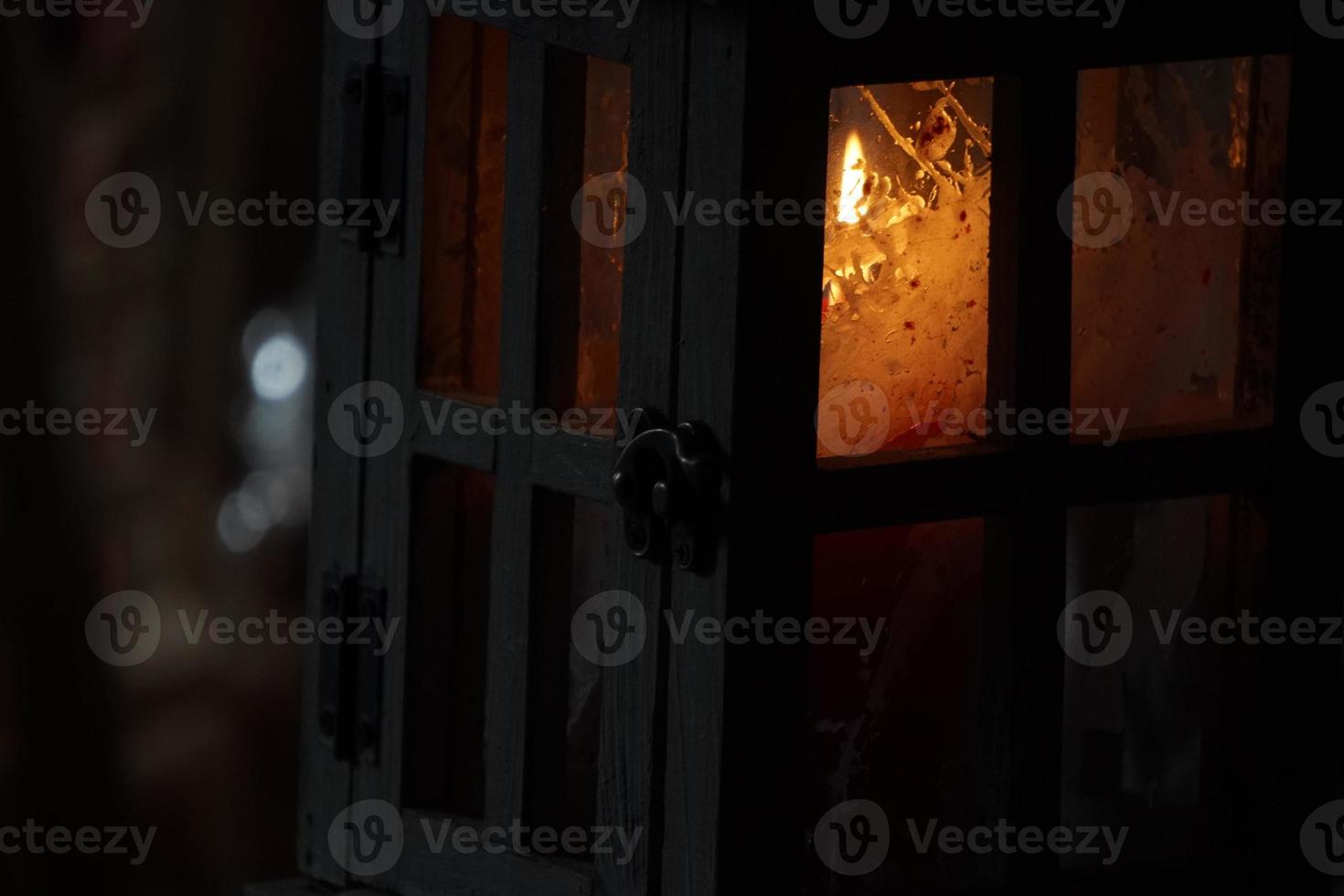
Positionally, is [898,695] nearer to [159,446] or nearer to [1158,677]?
[1158,677]

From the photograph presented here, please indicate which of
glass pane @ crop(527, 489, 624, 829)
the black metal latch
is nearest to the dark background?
glass pane @ crop(527, 489, 624, 829)

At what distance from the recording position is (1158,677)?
1.25m

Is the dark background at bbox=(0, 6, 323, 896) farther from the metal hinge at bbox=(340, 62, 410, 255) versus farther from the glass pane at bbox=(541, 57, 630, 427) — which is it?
the glass pane at bbox=(541, 57, 630, 427)

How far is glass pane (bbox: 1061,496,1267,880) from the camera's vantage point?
A: 4.02 feet

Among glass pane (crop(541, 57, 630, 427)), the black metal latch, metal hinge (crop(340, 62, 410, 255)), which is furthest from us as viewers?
metal hinge (crop(340, 62, 410, 255))

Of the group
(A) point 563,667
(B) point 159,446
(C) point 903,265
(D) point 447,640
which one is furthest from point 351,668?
(B) point 159,446

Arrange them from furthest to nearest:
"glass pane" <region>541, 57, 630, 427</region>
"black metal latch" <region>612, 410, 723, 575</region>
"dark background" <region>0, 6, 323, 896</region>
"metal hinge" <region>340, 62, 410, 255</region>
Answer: "dark background" <region>0, 6, 323, 896</region> < "metal hinge" <region>340, 62, 410, 255</region> < "glass pane" <region>541, 57, 630, 427</region> < "black metal latch" <region>612, 410, 723, 575</region>

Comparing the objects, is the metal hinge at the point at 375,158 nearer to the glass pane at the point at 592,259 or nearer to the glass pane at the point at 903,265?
the glass pane at the point at 592,259

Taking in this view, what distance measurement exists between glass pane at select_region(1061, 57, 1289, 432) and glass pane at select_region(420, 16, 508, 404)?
35 centimetres

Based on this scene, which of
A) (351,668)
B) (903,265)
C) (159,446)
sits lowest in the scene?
(351,668)

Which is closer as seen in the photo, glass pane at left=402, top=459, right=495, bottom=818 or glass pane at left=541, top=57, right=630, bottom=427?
glass pane at left=541, top=57, right=630, bottom=427

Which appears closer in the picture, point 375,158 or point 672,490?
point 672,490

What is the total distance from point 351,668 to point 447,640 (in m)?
0.08

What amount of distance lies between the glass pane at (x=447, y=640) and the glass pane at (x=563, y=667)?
0.08m
